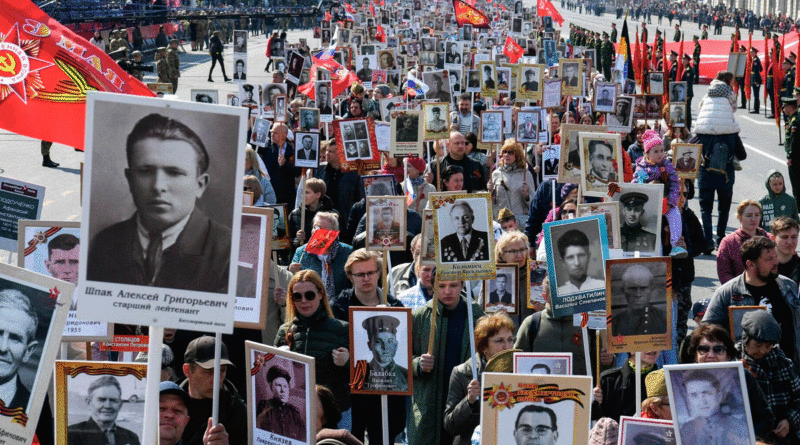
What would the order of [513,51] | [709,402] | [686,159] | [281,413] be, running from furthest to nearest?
[513,51] < [686,159] < [281,413] < [709,402]

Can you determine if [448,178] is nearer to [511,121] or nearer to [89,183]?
[511,121]

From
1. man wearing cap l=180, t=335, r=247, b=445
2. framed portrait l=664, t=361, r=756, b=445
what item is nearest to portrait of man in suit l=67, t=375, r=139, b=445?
man wearing cap l=180, t=335, r=247, b=445

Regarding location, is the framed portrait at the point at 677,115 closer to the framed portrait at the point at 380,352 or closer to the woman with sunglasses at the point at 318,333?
the woman with sunglasses at the point at 318,333

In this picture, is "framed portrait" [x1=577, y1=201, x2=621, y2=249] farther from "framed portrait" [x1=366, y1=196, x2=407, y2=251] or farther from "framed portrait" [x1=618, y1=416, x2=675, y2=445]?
"framed portrait" [x1=618, y1=416, x2=675, y2=445]

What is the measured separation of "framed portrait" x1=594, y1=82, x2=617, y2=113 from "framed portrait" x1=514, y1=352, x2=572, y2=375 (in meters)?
10.8

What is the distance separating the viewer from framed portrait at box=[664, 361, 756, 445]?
14.8 ft

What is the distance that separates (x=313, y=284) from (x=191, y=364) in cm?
100

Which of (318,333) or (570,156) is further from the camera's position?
(570,156)

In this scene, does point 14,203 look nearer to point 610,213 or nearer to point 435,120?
point 610,213

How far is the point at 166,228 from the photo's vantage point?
368 cm

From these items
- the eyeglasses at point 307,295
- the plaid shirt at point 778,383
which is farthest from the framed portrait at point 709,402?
the eyeglasses at point 307,295

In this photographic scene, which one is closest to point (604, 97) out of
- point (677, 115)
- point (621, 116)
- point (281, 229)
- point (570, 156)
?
point (621, 116)

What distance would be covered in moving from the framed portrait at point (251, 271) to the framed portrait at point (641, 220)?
3204mm

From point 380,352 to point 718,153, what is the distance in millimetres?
8795
